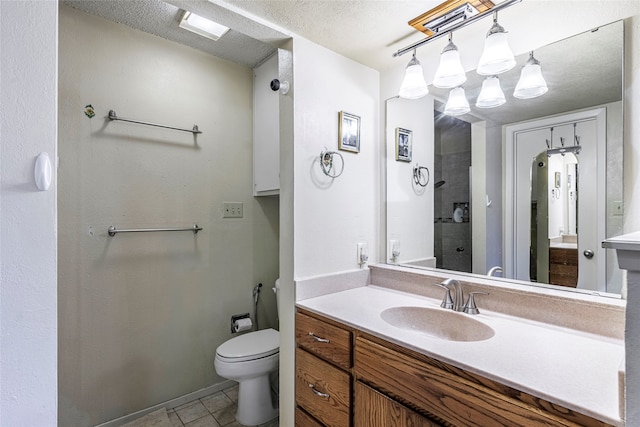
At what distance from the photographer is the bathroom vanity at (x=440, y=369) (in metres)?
0.76

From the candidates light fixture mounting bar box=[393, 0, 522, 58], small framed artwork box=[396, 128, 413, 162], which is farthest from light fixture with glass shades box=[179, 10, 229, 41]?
small framed artwork box=[396, 128, 413, 162]

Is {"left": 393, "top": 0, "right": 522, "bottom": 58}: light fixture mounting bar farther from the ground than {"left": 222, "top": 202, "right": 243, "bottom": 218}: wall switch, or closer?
farther from the ground

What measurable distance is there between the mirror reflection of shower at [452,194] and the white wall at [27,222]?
1618mm

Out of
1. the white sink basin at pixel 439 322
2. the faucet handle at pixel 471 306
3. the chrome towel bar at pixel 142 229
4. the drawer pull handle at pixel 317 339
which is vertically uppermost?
the chrome towel bar at pixel 142 229

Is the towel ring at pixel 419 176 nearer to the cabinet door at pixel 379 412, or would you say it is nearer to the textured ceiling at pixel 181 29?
the textured ceiling at pixel 181 29

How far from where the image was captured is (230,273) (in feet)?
7.39

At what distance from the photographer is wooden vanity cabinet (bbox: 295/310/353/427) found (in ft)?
3.96

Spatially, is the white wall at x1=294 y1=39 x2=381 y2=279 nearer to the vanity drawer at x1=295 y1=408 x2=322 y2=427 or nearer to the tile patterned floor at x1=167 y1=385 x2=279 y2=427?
the vanity drawer at x1=295 y1=408 x2=322 y2=427

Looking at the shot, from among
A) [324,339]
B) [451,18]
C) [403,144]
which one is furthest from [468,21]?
[324,339]


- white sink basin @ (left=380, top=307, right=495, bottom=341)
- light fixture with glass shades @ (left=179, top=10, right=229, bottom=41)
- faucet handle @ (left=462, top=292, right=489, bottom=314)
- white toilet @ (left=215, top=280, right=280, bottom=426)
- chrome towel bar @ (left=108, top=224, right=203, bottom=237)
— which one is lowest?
white toilet @ (left=215, top=280, right=280, bottom=426)

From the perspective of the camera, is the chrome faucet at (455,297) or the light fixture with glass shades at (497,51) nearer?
the light fixture with glass shades at (497,51)

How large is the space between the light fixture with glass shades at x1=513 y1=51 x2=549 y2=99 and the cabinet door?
1310 mm

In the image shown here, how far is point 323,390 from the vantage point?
1307 mm

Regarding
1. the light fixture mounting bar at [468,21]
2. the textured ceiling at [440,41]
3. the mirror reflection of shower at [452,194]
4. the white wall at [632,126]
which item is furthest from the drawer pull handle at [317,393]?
the light fixture mounting bar at [468,21]
